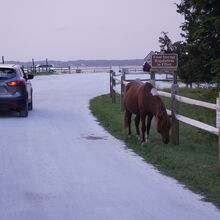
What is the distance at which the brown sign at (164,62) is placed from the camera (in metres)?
14.9

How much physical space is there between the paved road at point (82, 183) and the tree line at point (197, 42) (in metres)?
7.18

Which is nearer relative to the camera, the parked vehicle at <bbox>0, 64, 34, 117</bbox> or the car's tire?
the parked vehicle at <bbox>0, 64, 34, 117</bbox>

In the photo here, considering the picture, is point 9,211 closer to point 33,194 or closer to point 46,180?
point 33,194

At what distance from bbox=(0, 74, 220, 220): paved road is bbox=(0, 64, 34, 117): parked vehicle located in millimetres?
3509

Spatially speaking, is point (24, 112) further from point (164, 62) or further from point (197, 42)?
point (197, 42)

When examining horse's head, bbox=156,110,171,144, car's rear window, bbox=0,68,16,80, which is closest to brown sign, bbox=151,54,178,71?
horse's head, bbox=156,110,171,144

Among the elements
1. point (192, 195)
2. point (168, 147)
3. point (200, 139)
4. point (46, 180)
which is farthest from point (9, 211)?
point (200, 139)

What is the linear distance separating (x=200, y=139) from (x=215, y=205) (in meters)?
7.12

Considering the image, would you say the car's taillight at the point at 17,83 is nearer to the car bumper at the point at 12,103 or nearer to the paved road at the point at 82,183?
the car bumper at the point at 12,103

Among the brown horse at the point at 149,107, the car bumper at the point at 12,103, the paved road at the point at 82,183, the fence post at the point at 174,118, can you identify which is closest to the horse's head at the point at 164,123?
the brown horse at the point at 149,107

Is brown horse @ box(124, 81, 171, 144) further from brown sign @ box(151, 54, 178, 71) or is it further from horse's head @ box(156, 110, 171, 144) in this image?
brown sign @ box(151, 54, 178, 71)

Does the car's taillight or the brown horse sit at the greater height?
the car's taillight

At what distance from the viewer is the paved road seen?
662 cm

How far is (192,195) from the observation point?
747 cm
